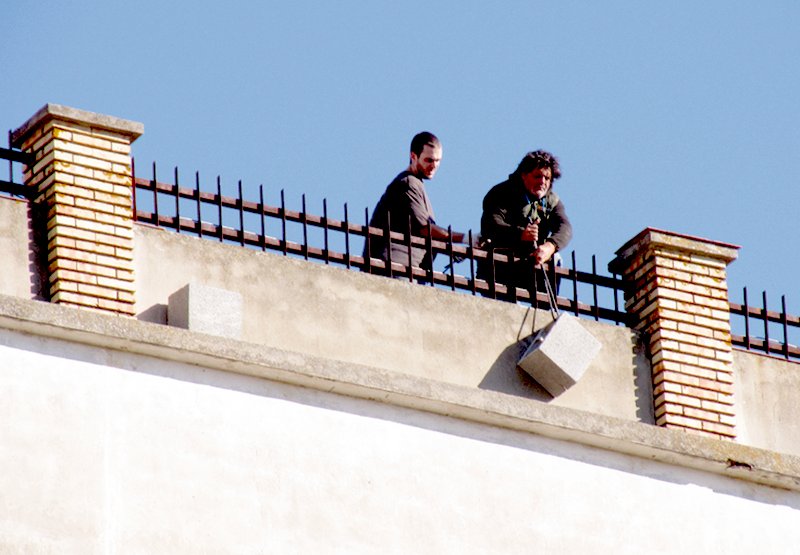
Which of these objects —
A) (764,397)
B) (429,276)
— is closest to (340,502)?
(429,276)

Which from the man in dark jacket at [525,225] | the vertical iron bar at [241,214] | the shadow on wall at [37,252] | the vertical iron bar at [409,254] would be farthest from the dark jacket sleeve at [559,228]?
the shadow on wall at [37,252]

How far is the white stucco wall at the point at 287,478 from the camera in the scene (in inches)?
520

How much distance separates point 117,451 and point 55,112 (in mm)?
2032

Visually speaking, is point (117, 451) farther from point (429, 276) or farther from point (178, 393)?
point (429, 276)

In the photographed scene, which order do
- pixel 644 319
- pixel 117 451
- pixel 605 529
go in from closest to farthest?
pixel 117 451 < pixel 605 529 < pixel 644 319

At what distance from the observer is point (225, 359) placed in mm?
13898

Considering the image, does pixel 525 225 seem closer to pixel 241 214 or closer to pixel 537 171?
pixel 537 171

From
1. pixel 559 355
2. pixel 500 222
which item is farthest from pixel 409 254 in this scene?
pixel 559 355

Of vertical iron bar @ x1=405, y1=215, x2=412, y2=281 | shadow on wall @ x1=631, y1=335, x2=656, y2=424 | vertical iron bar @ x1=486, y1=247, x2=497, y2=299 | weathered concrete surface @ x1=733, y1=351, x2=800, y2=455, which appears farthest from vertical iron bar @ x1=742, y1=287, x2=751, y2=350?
vertical iron bar @ x1=405, y1=215, x2=412, y2=281

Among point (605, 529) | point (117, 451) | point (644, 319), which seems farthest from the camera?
point (644, 319)

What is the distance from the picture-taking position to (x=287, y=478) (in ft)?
45.3

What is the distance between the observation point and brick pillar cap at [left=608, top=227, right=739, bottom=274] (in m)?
15.9

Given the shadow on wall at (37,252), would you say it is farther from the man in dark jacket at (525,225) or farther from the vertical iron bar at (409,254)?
the man in dark jacket at (525,225)

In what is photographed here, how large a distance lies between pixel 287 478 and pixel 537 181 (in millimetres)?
2923
